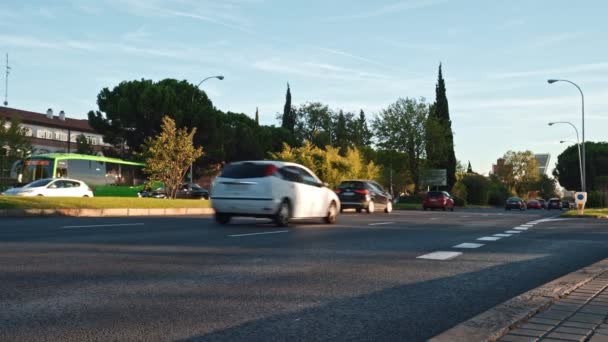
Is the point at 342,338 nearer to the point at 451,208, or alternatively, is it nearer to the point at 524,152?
the point at 451,208

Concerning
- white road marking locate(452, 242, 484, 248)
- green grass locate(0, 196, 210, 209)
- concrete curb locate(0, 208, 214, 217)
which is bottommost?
white road marking locate(452, 242, 484, 248)

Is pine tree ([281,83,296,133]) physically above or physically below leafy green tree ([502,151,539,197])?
above

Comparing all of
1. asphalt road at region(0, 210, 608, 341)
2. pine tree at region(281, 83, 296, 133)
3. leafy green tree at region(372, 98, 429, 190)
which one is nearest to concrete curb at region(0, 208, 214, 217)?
asphalt road at region(0, 210, 608, 341)

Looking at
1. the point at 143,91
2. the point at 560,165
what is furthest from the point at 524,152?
the point at 143,91

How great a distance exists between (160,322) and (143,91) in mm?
55165

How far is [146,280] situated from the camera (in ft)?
21.0

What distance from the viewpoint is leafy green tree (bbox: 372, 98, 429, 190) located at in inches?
2963

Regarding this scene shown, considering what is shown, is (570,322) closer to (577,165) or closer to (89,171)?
(89,171)

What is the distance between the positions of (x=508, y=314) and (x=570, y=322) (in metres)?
0.49

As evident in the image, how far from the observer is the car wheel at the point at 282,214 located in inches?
617

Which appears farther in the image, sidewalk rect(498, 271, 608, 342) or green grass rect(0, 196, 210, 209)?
green grass rect(0, 196, 210, 209)

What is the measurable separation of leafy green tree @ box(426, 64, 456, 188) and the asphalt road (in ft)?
211

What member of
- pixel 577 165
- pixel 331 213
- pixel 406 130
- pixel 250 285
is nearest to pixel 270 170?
pixel 331 213

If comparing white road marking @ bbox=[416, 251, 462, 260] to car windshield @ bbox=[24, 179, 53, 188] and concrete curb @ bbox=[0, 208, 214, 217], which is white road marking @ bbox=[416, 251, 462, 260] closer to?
concrete curb @ bbox=[0, 208, 214, 217]
